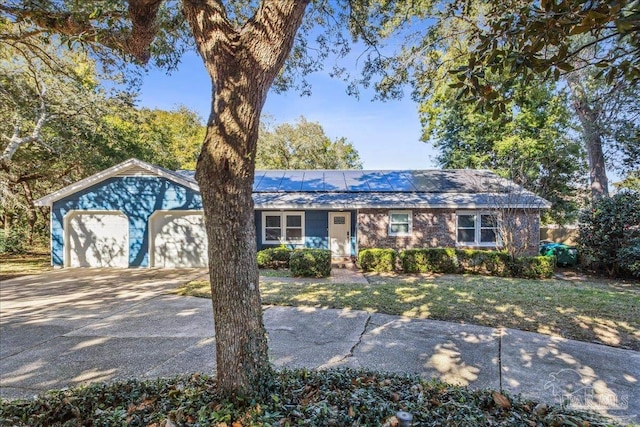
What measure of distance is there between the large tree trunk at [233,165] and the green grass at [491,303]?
13.1 feet

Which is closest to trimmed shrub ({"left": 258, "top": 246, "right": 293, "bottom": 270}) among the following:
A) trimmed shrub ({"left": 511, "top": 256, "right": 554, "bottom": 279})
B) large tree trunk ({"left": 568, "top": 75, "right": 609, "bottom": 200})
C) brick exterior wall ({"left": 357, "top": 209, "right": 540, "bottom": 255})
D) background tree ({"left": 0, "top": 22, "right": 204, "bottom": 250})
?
brick exterior wall ({"left": 357, "top": 209, "right": 540, "bottom": 255})

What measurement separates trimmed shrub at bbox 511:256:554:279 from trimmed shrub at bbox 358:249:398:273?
4115 millimetres

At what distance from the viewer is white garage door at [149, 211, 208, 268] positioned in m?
11.9

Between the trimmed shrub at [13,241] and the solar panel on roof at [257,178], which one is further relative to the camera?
the solar panel on roof at [257,178]

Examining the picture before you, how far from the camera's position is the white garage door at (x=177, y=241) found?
39.2ft

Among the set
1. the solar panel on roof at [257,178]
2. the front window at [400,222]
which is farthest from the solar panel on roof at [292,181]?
the front window at [400,222]

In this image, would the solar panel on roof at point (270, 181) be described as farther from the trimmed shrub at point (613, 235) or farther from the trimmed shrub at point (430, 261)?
the trimmed shrub at point (613, 235)

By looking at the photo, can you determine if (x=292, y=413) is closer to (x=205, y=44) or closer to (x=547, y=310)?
(x=205, y=44)

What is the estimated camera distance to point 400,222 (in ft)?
43.8

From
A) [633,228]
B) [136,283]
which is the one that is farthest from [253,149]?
[633,228]

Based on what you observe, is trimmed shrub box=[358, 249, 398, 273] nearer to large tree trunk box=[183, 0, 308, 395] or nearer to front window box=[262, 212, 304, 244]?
front window box=[262, 212, 304, 244]

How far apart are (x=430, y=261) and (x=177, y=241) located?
9.21 m

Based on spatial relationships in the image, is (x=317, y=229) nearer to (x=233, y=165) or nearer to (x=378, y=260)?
(x=378, y=260)

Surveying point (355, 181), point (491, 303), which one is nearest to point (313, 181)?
point (355, 181)
